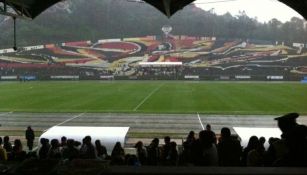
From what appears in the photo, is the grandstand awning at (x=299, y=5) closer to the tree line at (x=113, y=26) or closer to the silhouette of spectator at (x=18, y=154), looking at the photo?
the silhouette of spectator at (x=18, y=154)

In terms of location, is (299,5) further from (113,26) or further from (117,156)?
(113,26)

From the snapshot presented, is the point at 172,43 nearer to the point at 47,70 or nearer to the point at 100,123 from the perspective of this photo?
the point at 47,70

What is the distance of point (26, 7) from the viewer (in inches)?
505

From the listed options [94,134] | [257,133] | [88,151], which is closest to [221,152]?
[88,151]

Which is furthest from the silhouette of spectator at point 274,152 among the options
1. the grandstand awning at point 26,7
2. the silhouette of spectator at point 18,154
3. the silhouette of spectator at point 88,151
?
the grandstand awning at point 26,7

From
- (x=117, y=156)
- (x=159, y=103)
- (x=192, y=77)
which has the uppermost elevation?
(x=192, y=77)

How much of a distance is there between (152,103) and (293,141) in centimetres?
3266

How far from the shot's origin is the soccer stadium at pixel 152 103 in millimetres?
5148

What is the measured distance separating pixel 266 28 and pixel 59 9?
54.7 metres

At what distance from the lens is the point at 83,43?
314 ft

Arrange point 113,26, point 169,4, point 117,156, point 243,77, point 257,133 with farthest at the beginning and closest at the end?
point 113,26
point 243,77
point 257,133
point 169,4
point 117,156

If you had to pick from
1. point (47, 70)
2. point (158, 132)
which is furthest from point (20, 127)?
point (47, 70)

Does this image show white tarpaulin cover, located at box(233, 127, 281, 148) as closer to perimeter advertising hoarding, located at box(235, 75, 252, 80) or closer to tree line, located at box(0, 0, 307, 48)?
perimeter advertising hoarding, located at box(235, 75, 252, 80)

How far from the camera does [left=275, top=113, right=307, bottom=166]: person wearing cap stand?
157 inches
